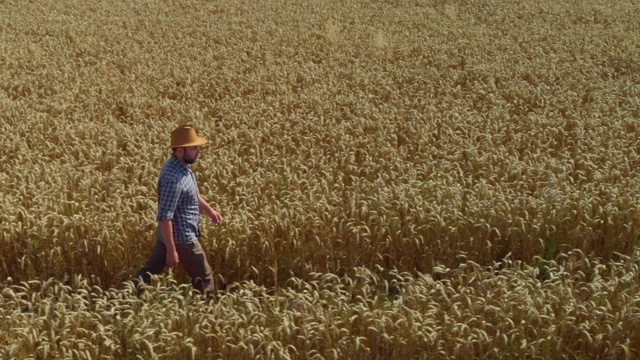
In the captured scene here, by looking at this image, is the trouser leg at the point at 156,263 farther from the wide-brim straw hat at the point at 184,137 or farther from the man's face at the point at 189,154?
the wide-brim straw hat at the point at 184,137

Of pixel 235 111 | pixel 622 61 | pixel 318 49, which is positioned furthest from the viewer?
pixel 318 49

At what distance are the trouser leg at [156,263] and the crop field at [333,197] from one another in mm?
212

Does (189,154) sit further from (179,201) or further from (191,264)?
(191,264)

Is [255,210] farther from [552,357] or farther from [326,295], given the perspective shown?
[552,357]

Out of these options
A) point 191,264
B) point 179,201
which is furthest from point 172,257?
point 179,201

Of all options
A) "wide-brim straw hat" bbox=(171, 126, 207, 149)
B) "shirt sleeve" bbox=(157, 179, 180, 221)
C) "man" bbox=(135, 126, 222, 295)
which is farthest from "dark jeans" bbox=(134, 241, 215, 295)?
"wide-brim straw hat" bbox=(171, 126, 207, 149)

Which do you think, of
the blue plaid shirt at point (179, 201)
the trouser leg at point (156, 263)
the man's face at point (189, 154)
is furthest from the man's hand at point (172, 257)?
the man's face at point (189, 154)

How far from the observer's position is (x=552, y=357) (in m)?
5.71

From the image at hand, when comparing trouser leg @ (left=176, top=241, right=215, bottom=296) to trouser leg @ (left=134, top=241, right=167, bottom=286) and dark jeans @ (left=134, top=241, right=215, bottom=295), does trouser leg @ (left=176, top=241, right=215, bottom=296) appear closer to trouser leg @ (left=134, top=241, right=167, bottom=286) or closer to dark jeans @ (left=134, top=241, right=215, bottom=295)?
dark jeans @ (left=134, top=241, right=215, bottom=295)

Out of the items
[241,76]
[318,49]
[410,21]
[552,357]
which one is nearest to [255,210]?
[552,357]

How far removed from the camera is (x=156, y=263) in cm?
692

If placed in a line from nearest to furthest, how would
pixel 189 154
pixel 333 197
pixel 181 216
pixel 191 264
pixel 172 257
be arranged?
pixel 172 257 → pixel 189 154 → pixel 181 216 → pixel 191 264 → pixel 333 197

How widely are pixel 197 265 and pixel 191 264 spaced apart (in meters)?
0.05

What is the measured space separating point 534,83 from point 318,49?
6036 mm
